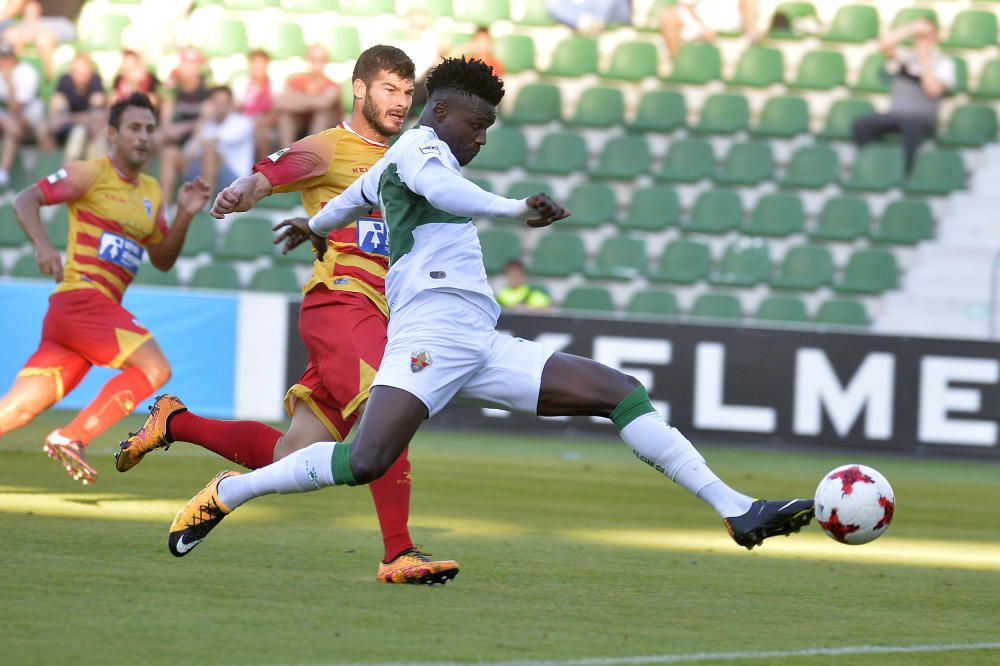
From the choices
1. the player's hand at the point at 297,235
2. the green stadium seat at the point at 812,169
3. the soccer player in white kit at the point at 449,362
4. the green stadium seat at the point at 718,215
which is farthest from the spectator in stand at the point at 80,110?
the soccer player in white kit at the point at 449,362

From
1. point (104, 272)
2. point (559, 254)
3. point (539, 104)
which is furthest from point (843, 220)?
point (104, 272)

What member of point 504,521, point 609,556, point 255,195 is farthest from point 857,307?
point 255,195

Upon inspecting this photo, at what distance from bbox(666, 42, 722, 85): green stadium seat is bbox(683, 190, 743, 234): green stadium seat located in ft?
6.71

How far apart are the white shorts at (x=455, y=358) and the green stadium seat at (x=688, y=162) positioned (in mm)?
12888

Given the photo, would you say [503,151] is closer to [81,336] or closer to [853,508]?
[81,336]

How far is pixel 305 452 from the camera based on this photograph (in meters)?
5.71

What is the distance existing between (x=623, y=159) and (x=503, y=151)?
1479 millimetres

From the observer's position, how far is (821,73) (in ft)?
62.9

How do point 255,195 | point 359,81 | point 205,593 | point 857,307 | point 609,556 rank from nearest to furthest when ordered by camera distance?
1. point 205,593
2. point 255,195
3. point 359,81
4. point 609,556
5. point 857,307

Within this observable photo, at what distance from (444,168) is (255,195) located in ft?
3.62

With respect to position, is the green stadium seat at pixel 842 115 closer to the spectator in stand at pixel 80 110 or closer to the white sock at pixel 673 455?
the spectator in stand at pixel 80 110

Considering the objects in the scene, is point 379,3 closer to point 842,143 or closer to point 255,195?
point 842,143

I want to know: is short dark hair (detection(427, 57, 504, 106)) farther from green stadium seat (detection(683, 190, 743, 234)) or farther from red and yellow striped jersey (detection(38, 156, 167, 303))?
green stadium seat (detection(683, 190, 743, 234))

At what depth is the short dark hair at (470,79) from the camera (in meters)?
5.62
